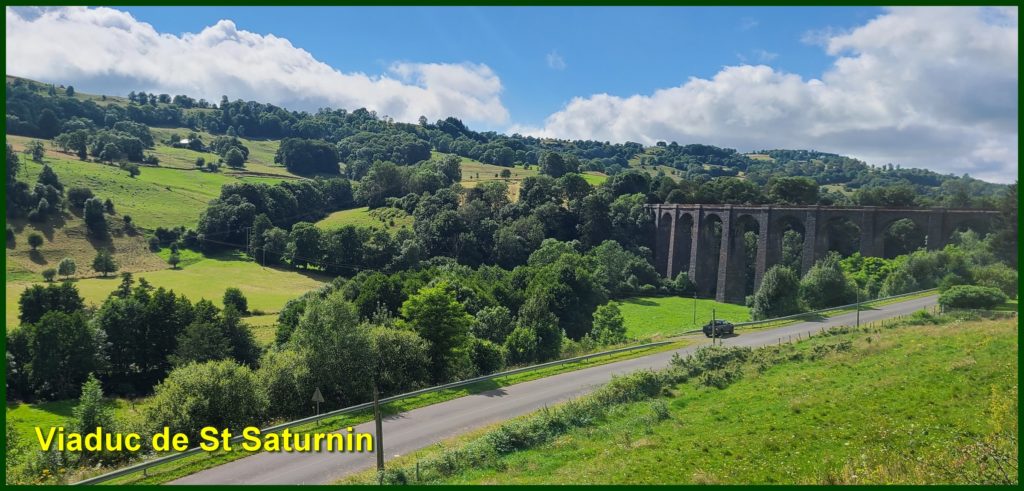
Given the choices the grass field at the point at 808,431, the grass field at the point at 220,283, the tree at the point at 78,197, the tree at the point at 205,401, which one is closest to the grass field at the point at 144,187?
the tree at the point at 78,197

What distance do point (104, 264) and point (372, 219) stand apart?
42.9 meters

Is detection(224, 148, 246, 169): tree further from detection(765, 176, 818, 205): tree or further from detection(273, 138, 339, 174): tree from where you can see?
detection(765, 176, 818, 205): tree

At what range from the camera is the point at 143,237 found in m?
89.4

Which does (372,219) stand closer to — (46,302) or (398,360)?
(46,302)

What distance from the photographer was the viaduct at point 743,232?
7038cm

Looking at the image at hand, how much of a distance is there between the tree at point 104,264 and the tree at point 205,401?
64.7m

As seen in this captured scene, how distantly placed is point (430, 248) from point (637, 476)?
8085 centimetres

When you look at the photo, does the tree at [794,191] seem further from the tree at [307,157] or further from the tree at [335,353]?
the tree at [307,157]

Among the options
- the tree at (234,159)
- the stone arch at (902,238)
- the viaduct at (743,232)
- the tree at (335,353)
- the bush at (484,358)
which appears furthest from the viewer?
the tree at (234,159)

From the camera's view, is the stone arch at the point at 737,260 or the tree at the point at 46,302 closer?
the tree at the point at 46,302

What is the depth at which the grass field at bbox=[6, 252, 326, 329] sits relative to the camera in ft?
222

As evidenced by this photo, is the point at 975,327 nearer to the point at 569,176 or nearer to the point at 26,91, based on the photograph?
the point at 569,176

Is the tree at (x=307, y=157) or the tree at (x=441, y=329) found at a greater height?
the tree at (x=307, y=157)

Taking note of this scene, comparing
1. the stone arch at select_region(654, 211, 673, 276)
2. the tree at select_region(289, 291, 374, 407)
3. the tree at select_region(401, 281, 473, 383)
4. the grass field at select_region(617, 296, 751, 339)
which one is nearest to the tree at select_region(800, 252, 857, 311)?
the grass field at select_region(617, 296, 751, 339)
